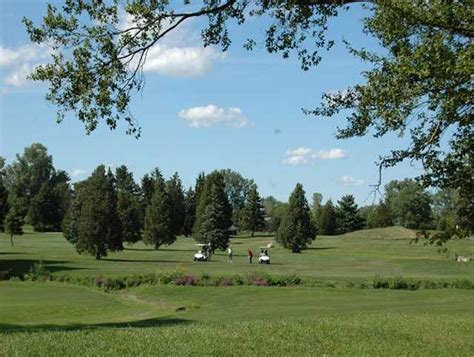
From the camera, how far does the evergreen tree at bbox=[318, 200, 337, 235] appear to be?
121 metres

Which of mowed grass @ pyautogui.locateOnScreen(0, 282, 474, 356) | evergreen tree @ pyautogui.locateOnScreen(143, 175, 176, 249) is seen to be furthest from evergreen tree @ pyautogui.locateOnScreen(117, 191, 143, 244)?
mowed grass @ pyautogui.locateOnScreen(0, 282, 474, 356)

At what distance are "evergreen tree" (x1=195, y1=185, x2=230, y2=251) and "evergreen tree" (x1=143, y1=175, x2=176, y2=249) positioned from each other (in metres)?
5.11

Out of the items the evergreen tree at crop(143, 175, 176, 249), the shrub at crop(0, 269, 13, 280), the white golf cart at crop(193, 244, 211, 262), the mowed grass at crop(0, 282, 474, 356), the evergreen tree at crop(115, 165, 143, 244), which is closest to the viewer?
the mowed grass at crop(0, 282, 474, 356)

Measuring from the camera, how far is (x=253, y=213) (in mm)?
128250

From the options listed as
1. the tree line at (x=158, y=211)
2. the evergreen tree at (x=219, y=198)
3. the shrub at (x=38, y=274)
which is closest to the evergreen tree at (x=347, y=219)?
the tree line at (x=158, y=211)

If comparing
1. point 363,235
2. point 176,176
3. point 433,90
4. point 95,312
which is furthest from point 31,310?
point 176,176

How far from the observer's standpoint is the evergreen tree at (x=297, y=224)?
260 feet

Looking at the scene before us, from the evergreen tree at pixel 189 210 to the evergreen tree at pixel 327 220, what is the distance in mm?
23918

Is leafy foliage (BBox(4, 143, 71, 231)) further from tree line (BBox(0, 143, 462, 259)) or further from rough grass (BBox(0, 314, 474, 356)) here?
rough grass (BBox(0, 314, 474, 356))

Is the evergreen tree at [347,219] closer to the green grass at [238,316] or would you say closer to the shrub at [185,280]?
the green grass at [238,316]

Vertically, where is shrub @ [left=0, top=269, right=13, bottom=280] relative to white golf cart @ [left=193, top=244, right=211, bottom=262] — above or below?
below

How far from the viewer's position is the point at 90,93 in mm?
9422

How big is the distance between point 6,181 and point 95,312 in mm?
110687

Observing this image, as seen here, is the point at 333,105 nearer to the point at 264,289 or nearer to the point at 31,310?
the point at 31,310
